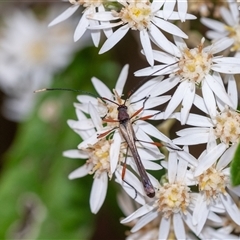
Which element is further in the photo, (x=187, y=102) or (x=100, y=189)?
(x=100, y=189)

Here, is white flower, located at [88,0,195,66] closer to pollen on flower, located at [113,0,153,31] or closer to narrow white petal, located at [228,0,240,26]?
pollen on flower, located at [113,0,153,31]

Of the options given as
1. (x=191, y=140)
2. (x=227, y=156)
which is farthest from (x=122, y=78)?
(x=227, y=156)

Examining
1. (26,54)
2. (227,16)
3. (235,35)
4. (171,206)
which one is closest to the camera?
(171,206)

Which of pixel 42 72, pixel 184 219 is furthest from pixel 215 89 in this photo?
pixel 42 72

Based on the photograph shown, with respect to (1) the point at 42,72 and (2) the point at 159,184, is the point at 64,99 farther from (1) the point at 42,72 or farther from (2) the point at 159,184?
(2) the point at 159,184

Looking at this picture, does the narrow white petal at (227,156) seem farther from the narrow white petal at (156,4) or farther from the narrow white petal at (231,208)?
the narrow white petal at (156,4)

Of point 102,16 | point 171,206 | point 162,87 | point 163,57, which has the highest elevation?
point 102,16

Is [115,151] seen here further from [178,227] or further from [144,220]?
[178,227]
